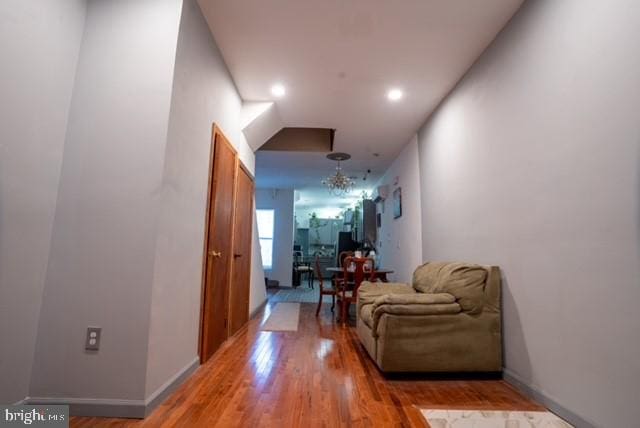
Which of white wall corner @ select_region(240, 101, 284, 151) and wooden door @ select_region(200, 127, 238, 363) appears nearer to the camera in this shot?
wooden door @ select_region(200, 127, 238, 363)

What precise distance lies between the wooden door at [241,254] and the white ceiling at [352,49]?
1.09 meters

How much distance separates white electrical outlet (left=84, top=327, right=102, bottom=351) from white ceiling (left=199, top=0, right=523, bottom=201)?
7.58 ft

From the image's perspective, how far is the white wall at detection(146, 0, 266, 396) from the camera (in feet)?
6.17

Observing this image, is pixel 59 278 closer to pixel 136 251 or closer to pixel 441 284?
pixel 136 251

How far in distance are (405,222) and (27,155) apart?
15.1ft

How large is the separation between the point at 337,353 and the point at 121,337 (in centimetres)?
187

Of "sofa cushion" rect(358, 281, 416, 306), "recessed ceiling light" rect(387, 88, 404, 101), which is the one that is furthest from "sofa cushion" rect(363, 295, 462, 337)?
"recessed ceiling light" rect(387, 88, 404, 101)

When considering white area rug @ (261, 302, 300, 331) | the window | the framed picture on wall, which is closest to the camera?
white area rug @ (261, 302, 300, 331)

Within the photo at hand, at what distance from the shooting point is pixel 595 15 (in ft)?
5.36

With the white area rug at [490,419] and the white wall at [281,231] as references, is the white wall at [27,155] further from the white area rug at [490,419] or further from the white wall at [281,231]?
the white wall at [281,231]

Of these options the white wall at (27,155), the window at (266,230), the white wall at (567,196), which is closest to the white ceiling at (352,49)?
the white wall at (567,196)

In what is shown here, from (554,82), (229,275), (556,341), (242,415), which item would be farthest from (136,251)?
(554,82)

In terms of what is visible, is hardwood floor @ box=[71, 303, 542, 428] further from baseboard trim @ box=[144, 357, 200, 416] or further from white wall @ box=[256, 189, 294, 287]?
white wall @ box=[256, 189, 294, 287]

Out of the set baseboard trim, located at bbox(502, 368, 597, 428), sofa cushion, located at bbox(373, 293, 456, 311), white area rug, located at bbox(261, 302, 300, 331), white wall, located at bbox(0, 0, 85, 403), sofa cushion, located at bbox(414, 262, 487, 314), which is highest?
white wall, located at bbox(0, 0, 85, 403)
